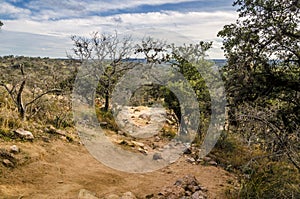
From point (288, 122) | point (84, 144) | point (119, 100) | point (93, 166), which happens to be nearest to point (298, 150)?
point (288, 122)

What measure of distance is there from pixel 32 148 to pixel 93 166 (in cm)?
130

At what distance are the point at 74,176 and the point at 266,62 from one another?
13.8 ft

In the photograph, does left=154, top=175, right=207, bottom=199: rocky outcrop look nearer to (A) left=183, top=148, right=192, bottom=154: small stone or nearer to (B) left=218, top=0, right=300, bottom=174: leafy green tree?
(B) left=218, top=0, right=300, bottom=174: leafy green tree

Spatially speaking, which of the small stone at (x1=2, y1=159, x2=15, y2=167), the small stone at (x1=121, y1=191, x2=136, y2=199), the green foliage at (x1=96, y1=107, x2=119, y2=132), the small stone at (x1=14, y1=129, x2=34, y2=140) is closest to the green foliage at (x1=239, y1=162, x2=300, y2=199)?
the small stone at (x1=121, y1=191, x2=136, y2=199)

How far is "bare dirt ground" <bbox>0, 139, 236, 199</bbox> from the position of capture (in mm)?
5176

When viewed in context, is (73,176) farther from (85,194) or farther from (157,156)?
(157,156)

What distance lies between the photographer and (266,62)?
238 inches

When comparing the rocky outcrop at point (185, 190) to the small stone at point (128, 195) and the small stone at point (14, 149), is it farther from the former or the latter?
the small stone at point (14, 149)

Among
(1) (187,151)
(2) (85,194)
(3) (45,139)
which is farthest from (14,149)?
(1) (187,151)

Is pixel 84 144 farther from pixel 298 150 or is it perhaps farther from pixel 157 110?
pixel 298 150

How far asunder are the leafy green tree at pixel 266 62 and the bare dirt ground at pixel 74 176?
4.80ft

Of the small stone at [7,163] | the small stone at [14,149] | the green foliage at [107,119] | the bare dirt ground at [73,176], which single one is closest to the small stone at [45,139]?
the bare dirt ground at [73,176]

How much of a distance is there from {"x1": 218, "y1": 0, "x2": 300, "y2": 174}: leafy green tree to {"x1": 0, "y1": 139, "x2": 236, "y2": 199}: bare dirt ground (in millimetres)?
1462

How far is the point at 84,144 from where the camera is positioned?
7973 mm
